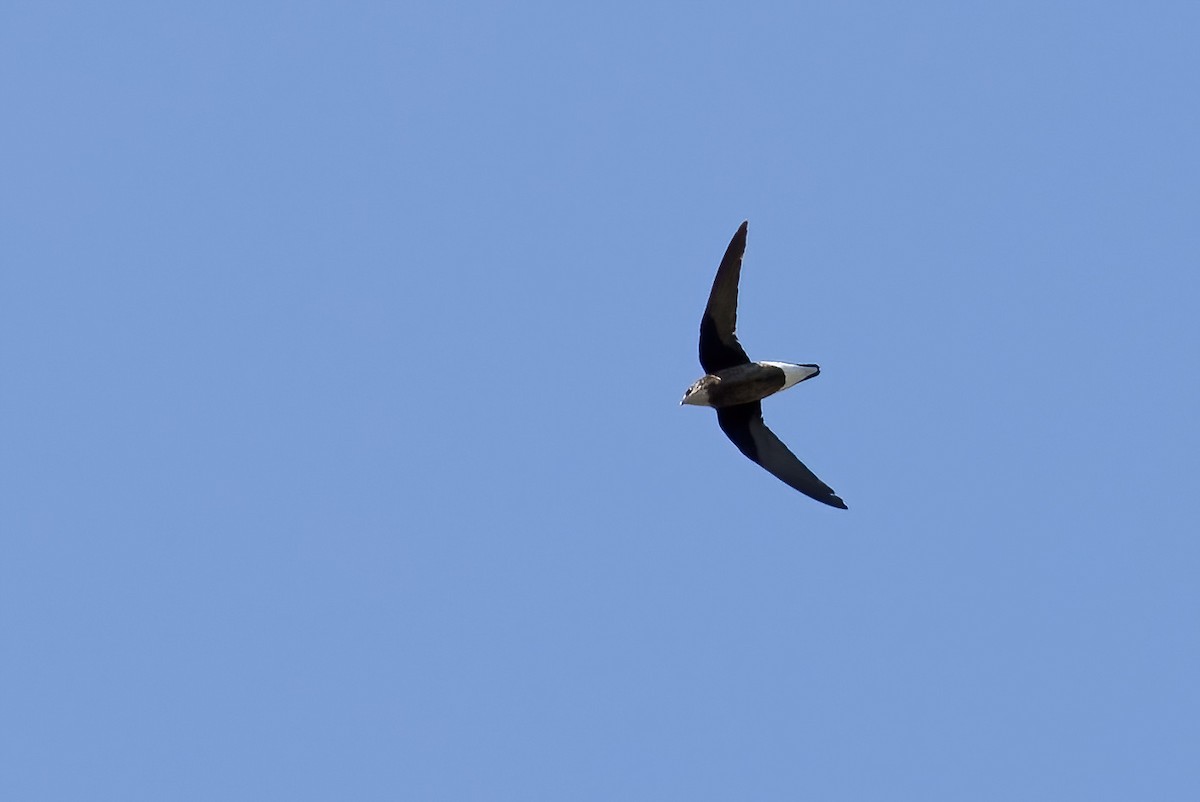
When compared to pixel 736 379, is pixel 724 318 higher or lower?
higher

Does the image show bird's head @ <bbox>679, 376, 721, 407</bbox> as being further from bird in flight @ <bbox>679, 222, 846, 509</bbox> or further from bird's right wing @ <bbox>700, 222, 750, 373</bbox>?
bird's right wing @ <bbox>700, 222, 750, 373</bbox>

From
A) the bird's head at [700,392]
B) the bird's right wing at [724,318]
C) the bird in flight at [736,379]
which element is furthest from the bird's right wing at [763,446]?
the bird's right wing at [724,318]

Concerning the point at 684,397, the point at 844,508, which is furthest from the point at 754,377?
the point at 844,508

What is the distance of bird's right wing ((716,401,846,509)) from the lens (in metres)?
21.5

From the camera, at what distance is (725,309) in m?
22.2

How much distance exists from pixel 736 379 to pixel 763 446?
45.4 inches

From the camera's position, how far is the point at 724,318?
22.2 metres

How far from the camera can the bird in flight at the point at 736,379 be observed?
21938 millimetres

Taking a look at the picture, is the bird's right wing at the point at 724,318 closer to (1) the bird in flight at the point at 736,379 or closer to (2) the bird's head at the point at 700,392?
(1) the bird in flight at the point at 736,379

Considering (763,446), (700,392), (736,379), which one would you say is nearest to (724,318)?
(736,379)

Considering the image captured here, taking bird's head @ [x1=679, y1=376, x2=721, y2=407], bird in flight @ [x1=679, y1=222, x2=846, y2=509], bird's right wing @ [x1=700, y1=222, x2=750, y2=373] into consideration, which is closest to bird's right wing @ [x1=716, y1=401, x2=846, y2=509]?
bird in flight @ [x1=679, y1=222, x2=846, y2=509]

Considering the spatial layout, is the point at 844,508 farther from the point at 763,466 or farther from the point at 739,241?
the point at 739,241

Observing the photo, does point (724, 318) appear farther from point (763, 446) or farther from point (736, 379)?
point (763, 446)

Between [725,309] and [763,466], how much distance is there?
2547mm
